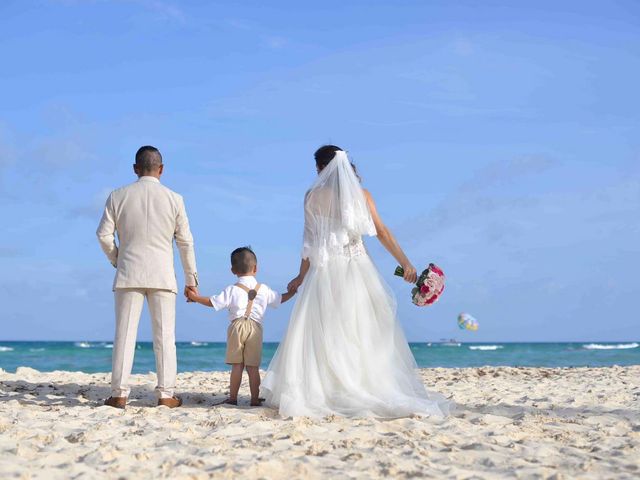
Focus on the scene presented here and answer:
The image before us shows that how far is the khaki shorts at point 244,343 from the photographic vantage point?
675cm

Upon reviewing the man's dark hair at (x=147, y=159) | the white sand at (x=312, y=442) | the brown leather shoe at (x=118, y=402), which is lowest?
the white sand at (x=312, y=442)

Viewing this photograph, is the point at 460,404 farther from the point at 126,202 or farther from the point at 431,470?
the point at 126,202

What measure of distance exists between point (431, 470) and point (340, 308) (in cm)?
225

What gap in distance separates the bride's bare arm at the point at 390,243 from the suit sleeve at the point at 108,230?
2.18 m

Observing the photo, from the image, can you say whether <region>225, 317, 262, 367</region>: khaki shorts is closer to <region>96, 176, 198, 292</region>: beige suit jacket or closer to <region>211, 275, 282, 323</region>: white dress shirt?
<region>211, 275, 282, 323</region>: white dress shirt

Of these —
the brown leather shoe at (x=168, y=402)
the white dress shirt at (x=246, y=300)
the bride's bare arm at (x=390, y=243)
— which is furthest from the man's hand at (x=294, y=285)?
the brown leather shoe at (x=168, y=402)

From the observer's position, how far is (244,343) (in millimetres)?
6766

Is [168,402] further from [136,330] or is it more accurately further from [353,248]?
[353,248]

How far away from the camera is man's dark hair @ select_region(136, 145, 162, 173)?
6.70m

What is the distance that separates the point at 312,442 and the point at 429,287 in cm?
196

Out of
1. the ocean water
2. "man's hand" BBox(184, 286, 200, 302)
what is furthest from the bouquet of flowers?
the ocean water

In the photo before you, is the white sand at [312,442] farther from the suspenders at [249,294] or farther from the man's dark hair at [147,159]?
the man's dark hair at [147,159]

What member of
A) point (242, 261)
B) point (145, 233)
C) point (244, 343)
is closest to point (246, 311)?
point (244, 343)

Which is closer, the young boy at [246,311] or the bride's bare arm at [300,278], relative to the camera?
the bride's bare arm at [300,278]
